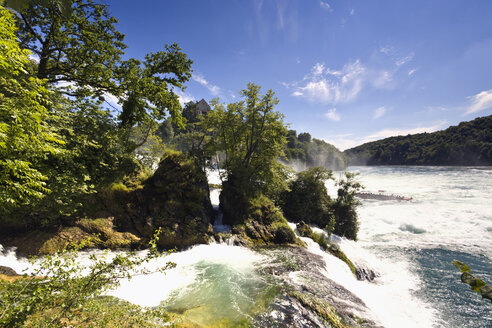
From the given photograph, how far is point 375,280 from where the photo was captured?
13.3 meters

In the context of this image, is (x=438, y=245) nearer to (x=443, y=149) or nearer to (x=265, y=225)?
(x=265, y=225)

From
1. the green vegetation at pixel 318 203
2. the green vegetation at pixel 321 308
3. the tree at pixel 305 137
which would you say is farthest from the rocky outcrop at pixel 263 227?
the tree at pixel 305 137

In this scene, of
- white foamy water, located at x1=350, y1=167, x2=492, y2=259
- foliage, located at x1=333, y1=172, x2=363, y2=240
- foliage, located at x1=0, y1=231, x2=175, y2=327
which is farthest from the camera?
foliage, located at x1=333, y1=172, x2=363, y2=240

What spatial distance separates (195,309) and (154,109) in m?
8.49

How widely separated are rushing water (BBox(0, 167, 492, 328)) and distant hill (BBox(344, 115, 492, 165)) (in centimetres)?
11734

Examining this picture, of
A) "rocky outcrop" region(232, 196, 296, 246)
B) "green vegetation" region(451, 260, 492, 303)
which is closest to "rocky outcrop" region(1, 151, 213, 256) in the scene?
"rocky outcrop" region(232, 196, 296, 246)

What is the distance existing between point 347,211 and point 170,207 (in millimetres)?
17568

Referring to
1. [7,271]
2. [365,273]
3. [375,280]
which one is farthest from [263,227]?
[7,271]

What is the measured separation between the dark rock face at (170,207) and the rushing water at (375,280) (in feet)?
3.70

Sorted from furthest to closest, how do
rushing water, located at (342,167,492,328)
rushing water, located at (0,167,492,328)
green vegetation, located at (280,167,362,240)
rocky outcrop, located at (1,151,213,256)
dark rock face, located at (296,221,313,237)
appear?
green vegetation, located at (280,167,362,240) → dark rock face, located at (296,221,313,237) → rushing water, located at (342,167,492,328) → rocky outcrop, located at (1,151,213,256) → rushing water, located at (0,167,492,328)

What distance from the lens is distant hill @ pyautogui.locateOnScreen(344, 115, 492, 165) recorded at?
10056cm

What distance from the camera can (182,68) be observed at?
34.7ft

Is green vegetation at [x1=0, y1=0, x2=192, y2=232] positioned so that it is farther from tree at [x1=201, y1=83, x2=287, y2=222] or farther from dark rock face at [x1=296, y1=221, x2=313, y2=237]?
dark rock face at [x1=296, y1=221, x2=313, y2=237]

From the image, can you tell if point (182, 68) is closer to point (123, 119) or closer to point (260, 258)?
point (123, 119)
